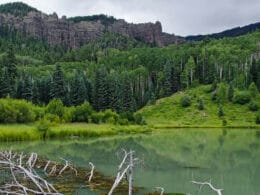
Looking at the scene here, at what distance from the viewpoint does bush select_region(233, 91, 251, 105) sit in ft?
461

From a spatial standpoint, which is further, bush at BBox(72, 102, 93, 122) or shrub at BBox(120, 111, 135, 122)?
shrub at BBox(120, 111, 135, 122)

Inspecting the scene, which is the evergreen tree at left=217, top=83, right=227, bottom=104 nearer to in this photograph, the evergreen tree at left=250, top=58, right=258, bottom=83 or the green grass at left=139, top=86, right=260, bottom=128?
the green grass at left=139, top=86, right=260, bottom=128

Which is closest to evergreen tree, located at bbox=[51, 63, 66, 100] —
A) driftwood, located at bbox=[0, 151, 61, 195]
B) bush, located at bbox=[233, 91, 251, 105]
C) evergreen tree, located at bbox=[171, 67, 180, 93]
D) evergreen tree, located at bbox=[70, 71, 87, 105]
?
evergreen tree, located at bbox=[70, 71, 87, 105]

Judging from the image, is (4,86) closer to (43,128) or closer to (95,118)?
(95,118)

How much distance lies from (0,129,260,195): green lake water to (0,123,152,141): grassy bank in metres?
4.97

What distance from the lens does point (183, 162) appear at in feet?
164

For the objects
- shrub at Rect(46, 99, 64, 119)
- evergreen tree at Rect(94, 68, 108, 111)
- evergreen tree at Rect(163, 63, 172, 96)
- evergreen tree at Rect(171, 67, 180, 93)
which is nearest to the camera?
shrub at Rect(46, 99, 64, 119)

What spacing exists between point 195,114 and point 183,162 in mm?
86308

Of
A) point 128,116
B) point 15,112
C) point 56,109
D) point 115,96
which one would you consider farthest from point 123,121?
point 15,112

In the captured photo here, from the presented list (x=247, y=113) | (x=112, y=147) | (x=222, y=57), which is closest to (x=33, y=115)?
(x=112, y=147)

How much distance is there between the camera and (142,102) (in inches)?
6378

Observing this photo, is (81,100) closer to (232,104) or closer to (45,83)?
(45,83)

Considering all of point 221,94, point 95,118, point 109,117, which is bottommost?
point 109,117

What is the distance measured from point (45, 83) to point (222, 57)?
3576 inches
